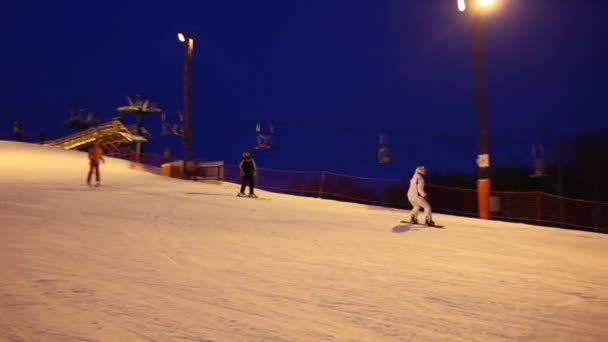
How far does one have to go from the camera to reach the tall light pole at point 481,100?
21438mm

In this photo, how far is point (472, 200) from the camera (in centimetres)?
3061

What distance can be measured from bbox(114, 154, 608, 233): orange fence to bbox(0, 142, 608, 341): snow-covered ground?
28.8 ft

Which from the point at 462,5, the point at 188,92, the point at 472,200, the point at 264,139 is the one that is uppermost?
the point at 462,5

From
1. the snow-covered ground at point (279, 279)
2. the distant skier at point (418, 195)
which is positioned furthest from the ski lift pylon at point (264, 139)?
the distant skier at point (418, 195)

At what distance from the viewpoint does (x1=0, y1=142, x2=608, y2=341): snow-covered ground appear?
5750mm

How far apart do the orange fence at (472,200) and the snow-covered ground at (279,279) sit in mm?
8770

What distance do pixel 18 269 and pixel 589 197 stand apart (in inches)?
2059

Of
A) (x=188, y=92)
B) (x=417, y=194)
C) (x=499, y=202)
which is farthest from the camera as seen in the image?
(x=188, y=92)

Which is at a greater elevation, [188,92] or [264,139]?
[188,92]

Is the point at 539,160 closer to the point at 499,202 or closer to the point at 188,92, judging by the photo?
the point at 499,202

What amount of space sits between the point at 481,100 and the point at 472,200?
33.4 feet

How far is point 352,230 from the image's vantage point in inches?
545

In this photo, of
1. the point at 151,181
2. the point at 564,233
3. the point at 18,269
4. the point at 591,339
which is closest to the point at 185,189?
the point at 151,181

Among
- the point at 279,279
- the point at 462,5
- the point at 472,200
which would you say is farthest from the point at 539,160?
the point at 279,279
